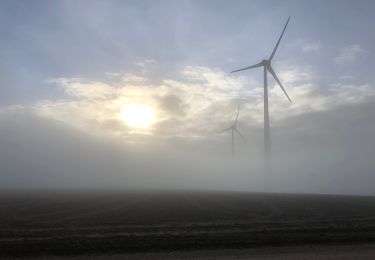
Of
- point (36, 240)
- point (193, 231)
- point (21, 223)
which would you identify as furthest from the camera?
point (21, 223)

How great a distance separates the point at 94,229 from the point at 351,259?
72.8ft

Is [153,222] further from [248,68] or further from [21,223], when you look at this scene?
[248,68]

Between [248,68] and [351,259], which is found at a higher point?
[248,68]

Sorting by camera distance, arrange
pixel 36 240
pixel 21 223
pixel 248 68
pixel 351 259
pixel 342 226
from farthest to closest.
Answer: pixel 248 68, pixel 21 223, pixel 342 226, pixel 36 240, pixel 351 259

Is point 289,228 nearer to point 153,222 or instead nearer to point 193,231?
point 193,231

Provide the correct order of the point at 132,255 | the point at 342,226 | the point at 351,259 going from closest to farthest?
the point at 351,259
the point at 132,255
the point at 342,226

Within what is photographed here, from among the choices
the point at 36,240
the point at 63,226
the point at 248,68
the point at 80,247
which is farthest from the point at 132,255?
the point at 248,68

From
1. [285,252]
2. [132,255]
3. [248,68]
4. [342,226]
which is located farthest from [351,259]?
[248,68]

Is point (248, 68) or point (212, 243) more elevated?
point (248, 68)

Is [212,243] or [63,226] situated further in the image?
[63,226]

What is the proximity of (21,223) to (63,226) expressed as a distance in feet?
A: 18.9

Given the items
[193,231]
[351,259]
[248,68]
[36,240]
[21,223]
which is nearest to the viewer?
[351,259]

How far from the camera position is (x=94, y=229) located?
37.5 m

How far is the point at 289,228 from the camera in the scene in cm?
3784
